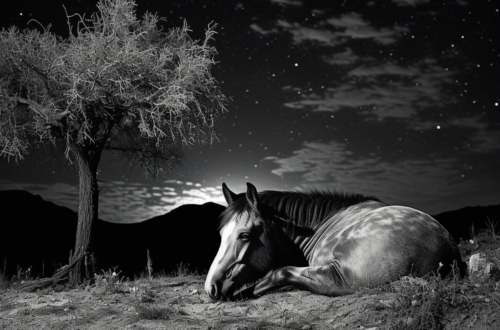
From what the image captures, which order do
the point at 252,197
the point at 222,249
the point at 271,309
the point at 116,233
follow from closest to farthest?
the point at 271,309
the point at 222,249
the point at 252,197
the point at 116,233

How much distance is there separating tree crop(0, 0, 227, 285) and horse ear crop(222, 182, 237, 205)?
12.7ft

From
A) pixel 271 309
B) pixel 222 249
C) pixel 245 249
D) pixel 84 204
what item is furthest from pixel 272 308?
pixel 84 204

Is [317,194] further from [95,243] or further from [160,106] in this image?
[95,243]

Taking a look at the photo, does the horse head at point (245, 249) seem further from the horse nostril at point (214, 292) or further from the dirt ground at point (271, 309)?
the dirt ground at point (271, 309)

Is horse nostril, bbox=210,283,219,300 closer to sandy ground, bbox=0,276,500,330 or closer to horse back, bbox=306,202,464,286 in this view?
sandy ground, bbox=0,276,500,330

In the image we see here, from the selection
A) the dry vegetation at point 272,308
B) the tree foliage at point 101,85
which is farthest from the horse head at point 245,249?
the tree foliage at point 101,85

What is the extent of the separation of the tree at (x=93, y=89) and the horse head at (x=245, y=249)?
4686mm

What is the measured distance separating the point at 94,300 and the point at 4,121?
605 cm

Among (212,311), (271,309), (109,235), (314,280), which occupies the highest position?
(314,280)

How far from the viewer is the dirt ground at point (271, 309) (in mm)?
4902

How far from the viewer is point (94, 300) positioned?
812cm

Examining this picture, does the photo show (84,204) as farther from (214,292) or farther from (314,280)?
(314,280)

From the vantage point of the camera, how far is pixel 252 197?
721 cm

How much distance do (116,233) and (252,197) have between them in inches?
2335
